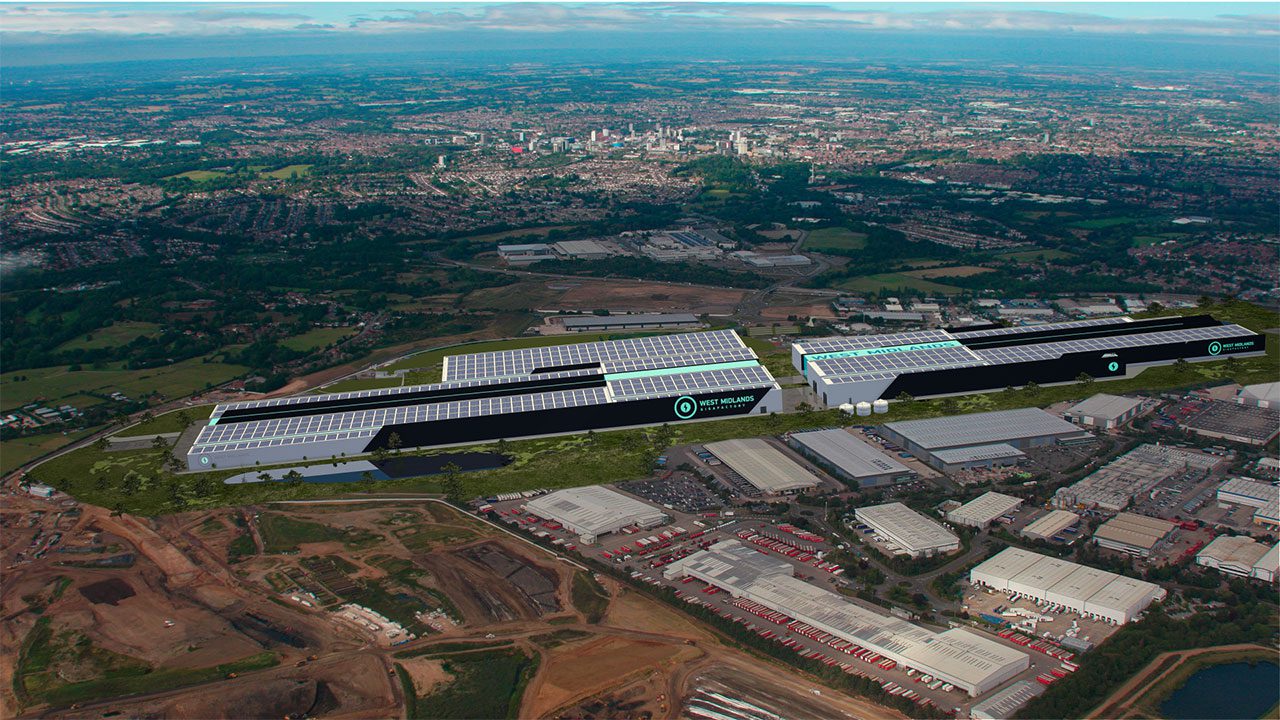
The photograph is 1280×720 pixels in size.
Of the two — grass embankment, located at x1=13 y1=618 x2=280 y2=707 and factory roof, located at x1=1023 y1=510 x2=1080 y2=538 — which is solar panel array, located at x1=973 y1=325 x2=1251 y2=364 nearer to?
factory roof, located at x1=1023 y1=510 x2=1080 y2=538

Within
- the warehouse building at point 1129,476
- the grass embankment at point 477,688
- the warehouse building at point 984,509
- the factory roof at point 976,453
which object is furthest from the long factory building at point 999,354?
the grass embankment at point 477,688

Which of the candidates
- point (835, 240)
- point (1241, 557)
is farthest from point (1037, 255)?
point (1241, 557)

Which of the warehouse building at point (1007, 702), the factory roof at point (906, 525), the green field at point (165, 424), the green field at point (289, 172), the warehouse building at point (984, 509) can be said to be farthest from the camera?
the green field at point (289, 172)

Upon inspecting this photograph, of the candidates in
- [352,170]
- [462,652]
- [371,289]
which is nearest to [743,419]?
[462,652]

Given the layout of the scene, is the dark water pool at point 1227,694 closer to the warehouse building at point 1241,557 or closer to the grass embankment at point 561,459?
the warehouse building at point 1241,557

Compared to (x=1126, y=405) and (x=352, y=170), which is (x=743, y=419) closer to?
(x=1126, y=405)

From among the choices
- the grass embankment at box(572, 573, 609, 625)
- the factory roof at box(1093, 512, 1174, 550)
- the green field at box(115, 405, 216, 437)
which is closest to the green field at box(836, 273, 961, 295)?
the factory roof at box(1093, 512, 1174, 550)

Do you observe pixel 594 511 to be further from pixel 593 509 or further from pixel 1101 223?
pixel 1101 223
